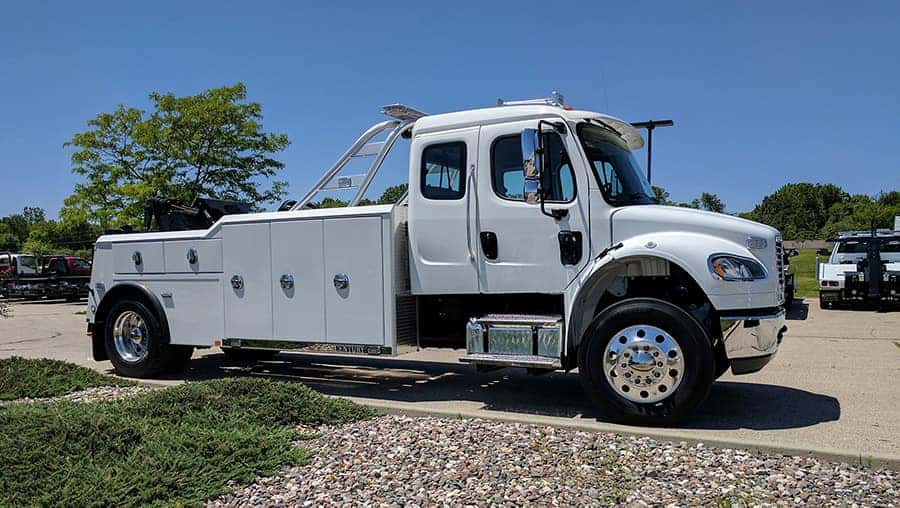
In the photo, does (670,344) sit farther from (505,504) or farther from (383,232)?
(383,232)

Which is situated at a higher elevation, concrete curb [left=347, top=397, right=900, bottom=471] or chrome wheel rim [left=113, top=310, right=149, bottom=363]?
chrome wheel rim [left=113, top=310, right=149, bottom=363]

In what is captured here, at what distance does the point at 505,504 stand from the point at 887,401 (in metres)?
4.85

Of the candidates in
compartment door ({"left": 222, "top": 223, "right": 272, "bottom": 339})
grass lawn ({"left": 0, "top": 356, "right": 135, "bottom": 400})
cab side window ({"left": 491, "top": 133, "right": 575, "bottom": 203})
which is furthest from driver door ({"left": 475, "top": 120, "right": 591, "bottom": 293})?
grass lawn ({"left": 0, "top": 356, "right": 135, "bottom": 400})

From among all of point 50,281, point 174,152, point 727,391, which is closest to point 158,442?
point 727,391

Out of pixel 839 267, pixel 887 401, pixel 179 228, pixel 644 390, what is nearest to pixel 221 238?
pixel 179 228

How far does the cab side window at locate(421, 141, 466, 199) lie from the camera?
6996 millimetres

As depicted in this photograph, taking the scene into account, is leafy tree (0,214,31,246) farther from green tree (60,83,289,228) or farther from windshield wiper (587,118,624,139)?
windshield wiper (587,118,624,139)

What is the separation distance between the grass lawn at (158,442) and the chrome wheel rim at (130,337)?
2.73m

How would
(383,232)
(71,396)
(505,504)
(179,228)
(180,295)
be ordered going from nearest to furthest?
(505,504), (383,232), (71,396), (180,295), (179,228)

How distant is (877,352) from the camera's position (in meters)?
10.5

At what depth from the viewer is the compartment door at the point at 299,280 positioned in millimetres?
7566

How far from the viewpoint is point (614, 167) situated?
6.81 m

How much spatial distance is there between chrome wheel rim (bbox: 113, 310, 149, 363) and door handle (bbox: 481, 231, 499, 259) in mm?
4922

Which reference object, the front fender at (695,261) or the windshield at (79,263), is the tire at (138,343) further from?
the windshield at (79,263)
